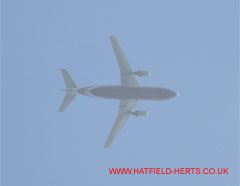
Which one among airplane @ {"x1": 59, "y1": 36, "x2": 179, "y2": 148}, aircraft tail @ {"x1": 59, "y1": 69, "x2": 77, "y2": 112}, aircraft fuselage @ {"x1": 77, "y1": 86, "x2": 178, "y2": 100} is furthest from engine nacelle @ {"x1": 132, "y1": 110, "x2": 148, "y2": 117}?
aircraft tail @ {"x1": 59, "y1": 69, "x2": 77, "y2": 112}

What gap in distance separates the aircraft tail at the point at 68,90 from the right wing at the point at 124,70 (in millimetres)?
9298

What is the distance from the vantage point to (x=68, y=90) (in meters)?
61.6

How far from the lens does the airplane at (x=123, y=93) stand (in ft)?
189

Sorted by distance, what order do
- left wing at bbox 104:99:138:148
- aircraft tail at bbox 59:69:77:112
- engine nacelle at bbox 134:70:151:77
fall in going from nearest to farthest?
1. engine nacelle at bbox 134:70:151:77
2. left wing at bbox 104:99:138:148
3. aircraft tail at bbox 59:69:77:112

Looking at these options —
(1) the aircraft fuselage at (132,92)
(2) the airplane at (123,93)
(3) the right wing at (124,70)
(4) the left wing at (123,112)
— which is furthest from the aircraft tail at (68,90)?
(3) the right wing at (124,70)

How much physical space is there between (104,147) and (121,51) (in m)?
17.3

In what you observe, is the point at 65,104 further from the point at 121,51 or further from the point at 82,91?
the point at 121,51

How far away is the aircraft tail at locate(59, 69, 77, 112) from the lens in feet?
202

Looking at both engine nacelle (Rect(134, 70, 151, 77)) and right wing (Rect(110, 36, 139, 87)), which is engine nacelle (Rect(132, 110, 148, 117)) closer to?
right wing (Rect(110, 36, 139, 87))

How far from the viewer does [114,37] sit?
5959 centimetres

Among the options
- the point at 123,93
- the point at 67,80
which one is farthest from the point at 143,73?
the point at 67,80

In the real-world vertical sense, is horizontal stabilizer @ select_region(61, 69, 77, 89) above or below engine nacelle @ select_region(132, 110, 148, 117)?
above

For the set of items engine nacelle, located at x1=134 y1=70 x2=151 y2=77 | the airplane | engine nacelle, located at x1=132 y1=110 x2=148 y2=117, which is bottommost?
engine nacelle, located at x1=132 y1=110 x2=148 y2=117

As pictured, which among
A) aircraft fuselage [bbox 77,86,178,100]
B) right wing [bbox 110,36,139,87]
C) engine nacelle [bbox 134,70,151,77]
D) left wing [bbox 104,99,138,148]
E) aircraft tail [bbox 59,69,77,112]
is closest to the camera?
aircraft fuselage [bbox 77,86,178,100]
